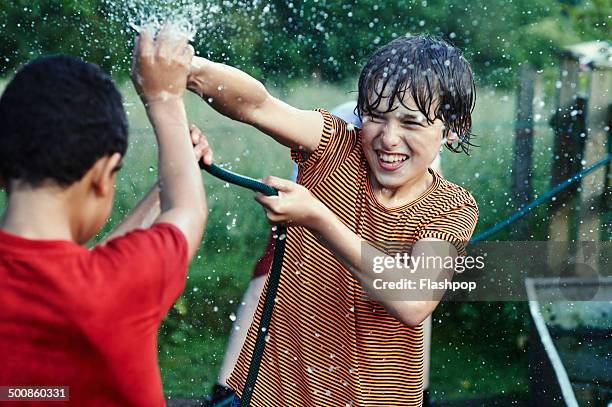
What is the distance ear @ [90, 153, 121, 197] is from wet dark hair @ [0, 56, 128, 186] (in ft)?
0.04

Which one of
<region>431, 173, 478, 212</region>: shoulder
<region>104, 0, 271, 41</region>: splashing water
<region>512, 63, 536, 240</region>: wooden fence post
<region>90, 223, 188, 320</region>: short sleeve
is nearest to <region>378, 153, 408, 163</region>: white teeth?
<region>431, 173, 478, 212</region>: shoulder

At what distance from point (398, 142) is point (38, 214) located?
0.93 m

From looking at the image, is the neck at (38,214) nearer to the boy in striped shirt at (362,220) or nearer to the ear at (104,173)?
the ear at (104,173)

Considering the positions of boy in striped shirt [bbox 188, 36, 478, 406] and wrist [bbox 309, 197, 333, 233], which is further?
boy in striped shirt [bbox 188, 36, 478, 406]

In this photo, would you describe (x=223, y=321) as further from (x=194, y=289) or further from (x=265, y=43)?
(x=265, y=43)

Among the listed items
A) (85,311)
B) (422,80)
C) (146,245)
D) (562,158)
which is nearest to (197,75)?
(422,80)

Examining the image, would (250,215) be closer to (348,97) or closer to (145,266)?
(348,97)

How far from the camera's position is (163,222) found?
125 centimetres

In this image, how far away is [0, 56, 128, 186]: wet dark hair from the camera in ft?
3.82

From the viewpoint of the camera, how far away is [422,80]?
1.91 metres

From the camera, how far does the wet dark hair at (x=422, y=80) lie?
1.89 m

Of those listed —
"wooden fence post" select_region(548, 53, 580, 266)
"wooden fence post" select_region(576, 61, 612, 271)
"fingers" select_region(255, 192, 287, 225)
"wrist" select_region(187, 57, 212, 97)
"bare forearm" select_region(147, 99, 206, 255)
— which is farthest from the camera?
"wooden fence post" select_region(548, 53, 580, 266)

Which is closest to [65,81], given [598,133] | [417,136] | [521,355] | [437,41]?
[417,136]

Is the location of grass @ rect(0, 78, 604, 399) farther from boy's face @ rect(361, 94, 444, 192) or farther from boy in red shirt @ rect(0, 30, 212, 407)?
boy in red shirt @ rect(0, 30, 212, 407)
